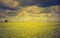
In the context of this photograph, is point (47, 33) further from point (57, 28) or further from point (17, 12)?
point (17, 12)

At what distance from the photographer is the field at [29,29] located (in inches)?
58.7

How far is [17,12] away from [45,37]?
51 centimetres

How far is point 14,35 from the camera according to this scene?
1496 millimetres

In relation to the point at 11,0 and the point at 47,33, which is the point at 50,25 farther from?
the point at 11,0

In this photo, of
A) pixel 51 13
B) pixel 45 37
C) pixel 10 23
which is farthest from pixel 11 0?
pixel 45 37

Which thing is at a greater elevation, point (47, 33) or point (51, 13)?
point (51, 13)

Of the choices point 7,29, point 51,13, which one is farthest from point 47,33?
point 7,29

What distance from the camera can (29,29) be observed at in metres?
1.51

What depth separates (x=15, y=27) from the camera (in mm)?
1507

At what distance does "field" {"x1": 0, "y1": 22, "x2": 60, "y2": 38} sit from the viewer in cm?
149

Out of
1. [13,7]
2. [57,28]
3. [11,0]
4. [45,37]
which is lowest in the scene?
[45,37]

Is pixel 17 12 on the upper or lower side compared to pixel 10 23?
upper

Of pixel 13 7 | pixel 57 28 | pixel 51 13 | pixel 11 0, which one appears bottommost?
pixel 57 28

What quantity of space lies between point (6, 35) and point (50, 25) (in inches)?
24.0
